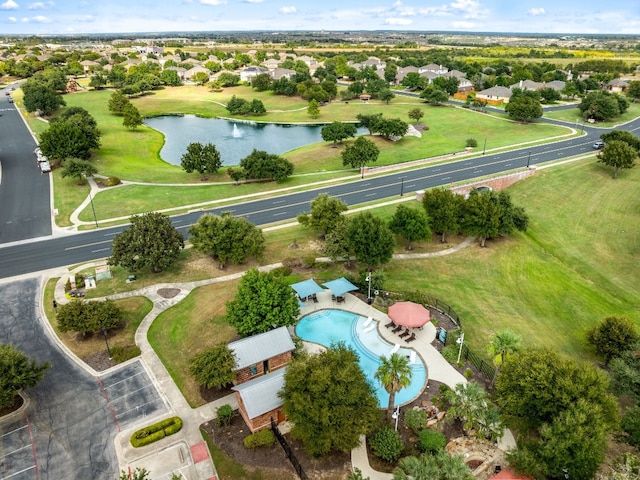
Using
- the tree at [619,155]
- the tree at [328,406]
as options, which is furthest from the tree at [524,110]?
the tree at [328,406]

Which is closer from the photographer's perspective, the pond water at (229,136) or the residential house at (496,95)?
the pond water at (229,136)

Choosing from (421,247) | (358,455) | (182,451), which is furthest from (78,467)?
(421,247)

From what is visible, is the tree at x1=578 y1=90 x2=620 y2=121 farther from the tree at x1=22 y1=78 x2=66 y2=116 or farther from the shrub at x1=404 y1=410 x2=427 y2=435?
the tree at x1=22 y1=78 x2=66 y2=116

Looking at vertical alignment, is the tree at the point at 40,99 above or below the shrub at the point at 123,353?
above

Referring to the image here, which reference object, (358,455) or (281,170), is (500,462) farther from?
(281,170)

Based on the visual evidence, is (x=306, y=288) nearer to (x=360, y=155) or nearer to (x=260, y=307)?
(x=260, y=307)

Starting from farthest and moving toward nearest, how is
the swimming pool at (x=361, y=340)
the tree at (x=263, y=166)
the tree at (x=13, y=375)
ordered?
the tree at (x=263, y=166)
the swimming pool at (x=361, y=340)
the tree at (x=13, y=375)

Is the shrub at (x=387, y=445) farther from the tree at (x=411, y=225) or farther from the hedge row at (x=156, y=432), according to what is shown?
the tree at (x=411, y=225)
